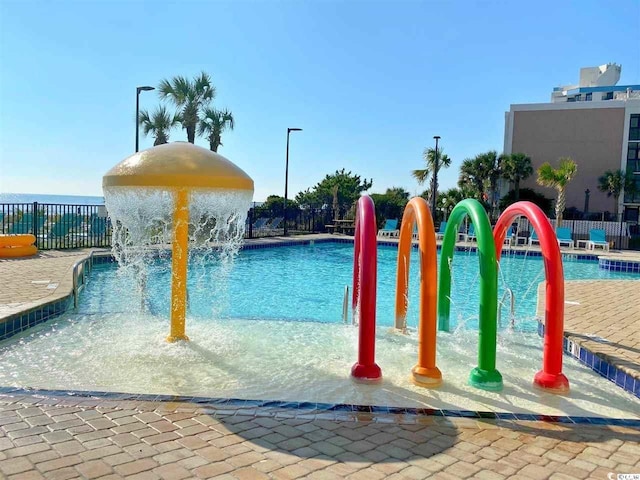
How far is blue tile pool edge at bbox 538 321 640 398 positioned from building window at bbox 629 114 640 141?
31.9 meters

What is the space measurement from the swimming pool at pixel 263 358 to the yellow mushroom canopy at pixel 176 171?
73.0 inches

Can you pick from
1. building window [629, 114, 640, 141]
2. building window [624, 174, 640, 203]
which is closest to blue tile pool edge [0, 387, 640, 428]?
building window [624, 174, 640, 203]

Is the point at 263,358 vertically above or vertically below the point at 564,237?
below

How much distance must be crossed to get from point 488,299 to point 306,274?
32.0ft

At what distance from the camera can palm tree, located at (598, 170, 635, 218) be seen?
1231 inches

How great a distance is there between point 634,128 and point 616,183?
4453 mm

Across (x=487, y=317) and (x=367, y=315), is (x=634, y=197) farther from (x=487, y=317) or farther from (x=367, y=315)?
(x=367, y=315)

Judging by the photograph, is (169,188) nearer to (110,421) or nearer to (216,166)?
(216,166)

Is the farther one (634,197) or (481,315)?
(634,197)

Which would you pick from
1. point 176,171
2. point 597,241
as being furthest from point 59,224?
point 597,241

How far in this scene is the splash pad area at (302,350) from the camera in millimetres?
4785

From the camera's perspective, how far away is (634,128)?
32.9 meters

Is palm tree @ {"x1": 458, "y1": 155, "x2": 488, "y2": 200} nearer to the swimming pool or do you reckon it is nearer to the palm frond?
the palm frond

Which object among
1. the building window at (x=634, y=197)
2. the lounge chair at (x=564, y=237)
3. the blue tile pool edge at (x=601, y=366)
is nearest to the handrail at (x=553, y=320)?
the blue tile pool edge at (x=601, y=366)
